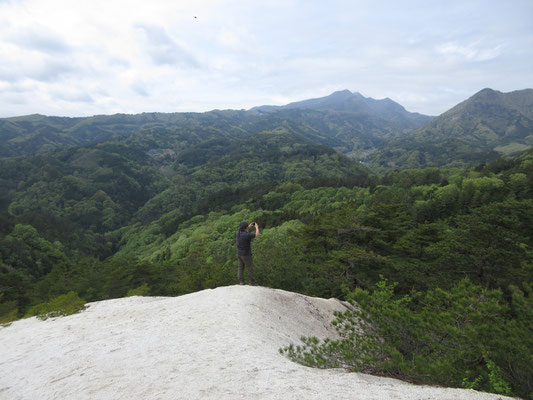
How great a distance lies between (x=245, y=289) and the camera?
13.9 meters

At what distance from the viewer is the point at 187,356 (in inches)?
312

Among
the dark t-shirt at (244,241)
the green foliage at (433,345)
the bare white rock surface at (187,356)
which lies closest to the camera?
the bare white rock surface at (187,356)

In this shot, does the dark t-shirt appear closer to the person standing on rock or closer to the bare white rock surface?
the person standing on rock

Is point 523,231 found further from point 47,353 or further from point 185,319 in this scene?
point 47,353

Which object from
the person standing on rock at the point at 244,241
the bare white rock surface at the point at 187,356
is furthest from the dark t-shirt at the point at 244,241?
the bare white rock surface at the point at 187,356

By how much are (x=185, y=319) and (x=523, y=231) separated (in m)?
31.3

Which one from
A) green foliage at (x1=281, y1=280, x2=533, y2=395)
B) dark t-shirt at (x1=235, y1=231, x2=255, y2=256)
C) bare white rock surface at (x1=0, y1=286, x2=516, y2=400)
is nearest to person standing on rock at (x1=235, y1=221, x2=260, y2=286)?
dark t-shirt at (x1=235, y1=231, x2=255, y2=256)

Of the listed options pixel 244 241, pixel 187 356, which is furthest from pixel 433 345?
pixel 244 241

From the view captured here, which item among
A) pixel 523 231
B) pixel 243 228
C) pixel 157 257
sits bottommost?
pixel 157 257

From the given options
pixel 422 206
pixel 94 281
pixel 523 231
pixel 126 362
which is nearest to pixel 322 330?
pixel 126 362

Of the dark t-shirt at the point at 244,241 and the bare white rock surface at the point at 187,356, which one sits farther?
the dark t-shirt at the point at 244,241

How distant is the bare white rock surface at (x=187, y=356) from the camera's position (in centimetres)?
610

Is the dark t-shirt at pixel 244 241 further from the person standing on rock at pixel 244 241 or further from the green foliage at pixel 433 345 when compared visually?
the green foliage at pixel 433 345

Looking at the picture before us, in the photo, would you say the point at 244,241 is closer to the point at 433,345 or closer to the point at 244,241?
the point at 244,241
